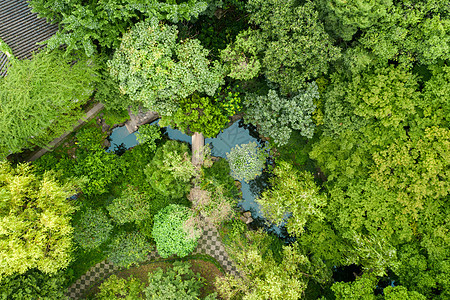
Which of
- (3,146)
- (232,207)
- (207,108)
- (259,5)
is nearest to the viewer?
(259,5)

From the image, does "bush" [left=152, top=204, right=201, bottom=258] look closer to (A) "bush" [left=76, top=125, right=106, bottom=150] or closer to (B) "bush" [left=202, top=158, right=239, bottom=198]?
(B) "bush" [left=202, top=158, right=239, bottom=198]

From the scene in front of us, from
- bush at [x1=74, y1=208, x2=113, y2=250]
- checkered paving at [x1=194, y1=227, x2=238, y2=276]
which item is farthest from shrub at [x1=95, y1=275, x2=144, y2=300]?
checkered paving at [x1=194, y1=227, x2=238, y2=276]

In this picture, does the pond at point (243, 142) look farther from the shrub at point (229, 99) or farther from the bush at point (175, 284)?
the bush at point (175, 284)

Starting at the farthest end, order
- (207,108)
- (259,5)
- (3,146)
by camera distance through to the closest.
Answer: (3,146), (207,108), (259,5)

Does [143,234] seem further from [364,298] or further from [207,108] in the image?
[364,298]

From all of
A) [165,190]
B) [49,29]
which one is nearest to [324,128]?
[165,190]

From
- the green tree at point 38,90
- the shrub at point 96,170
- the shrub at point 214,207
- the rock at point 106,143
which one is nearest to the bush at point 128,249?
the shrub at point 96,170
